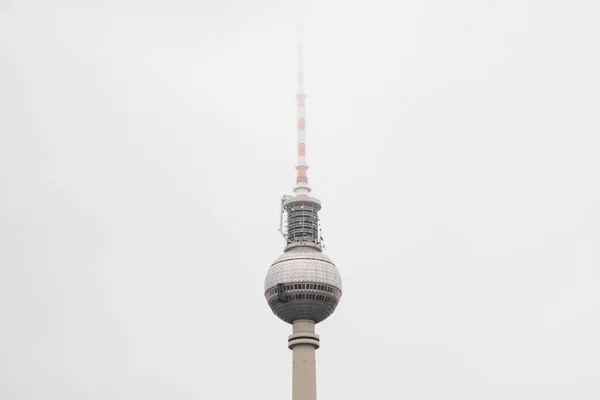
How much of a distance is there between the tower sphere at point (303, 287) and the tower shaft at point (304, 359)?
2.37 m

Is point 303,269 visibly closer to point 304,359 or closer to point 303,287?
point 303,287

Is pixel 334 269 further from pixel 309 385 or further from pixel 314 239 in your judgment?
pixel 309 385

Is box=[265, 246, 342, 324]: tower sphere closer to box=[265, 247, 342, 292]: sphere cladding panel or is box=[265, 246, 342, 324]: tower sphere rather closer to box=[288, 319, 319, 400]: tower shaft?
box=[265, 247, 342, 292]: sphere cladding panel

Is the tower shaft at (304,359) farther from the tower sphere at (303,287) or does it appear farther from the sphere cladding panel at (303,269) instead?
the sphere cladding panel at (303,269)

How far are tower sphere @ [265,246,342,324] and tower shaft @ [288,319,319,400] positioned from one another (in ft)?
7.76

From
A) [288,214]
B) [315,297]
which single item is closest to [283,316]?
[315,297]

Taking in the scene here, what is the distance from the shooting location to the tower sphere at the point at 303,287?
182 meters

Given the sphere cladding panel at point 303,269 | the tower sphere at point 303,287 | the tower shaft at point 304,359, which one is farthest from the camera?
the sphere cladding panel at point 303,269

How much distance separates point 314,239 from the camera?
195 m

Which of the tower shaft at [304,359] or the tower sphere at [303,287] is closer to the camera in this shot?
the tower shaft at [304,359]

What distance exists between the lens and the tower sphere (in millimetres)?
182500

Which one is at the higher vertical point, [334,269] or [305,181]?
[305,181]

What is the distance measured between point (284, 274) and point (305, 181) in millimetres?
23403

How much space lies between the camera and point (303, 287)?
182 metres
